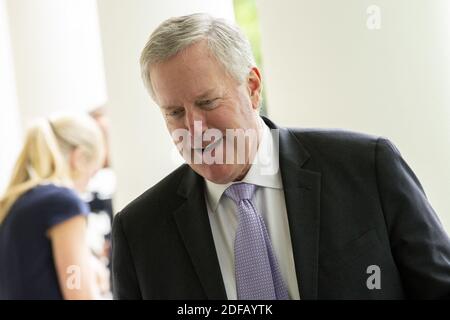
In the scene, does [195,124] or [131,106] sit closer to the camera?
[195,124]

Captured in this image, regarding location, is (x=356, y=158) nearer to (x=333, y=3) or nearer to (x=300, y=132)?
(x=300, y=132)

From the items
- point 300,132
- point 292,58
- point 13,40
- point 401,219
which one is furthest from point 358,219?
point 13,40

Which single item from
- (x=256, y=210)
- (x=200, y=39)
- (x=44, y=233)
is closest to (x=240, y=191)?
(x=256, y=210)

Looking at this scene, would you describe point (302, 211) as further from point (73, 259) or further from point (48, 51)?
point (48, 51)

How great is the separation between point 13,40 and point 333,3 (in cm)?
129

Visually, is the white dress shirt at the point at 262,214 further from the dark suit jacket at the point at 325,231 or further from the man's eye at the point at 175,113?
the man's eye at the point at 175,113

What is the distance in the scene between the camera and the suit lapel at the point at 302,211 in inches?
57.9

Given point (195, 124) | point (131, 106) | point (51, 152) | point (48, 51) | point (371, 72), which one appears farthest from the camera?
point (48, 51)

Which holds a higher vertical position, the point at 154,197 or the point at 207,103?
the point at 207,103

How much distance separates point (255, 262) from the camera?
1.50 meters

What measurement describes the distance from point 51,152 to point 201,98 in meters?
0.99

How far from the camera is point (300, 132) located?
5.26ft

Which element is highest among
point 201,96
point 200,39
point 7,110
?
point 200,39

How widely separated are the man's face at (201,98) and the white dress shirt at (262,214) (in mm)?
55
